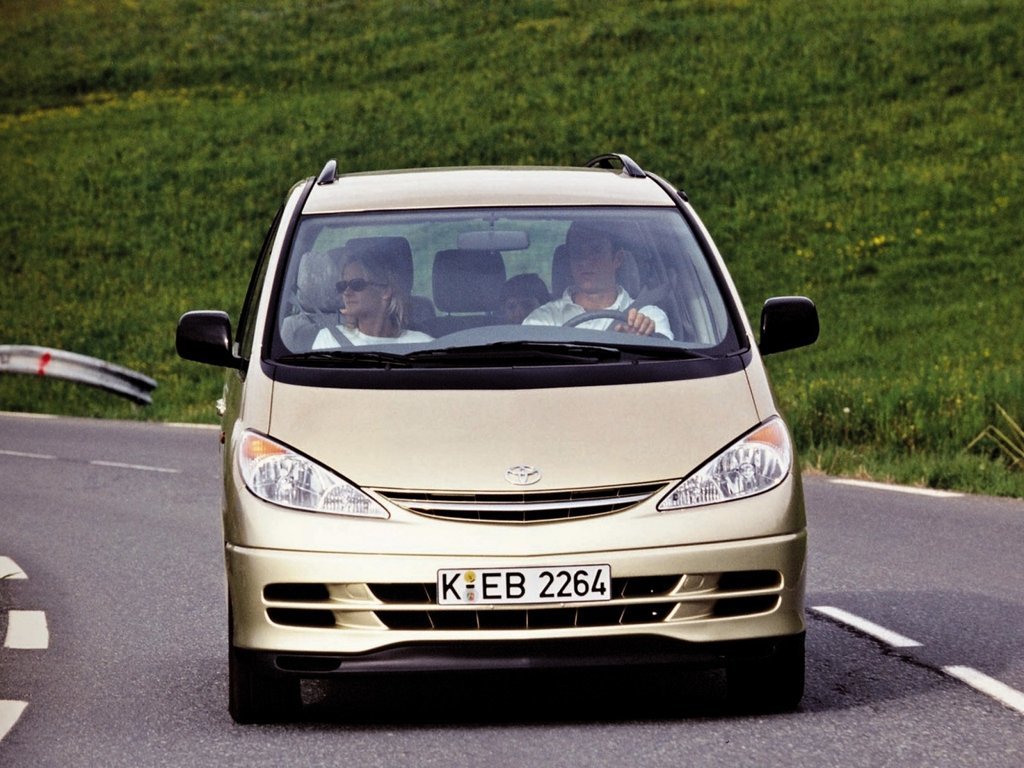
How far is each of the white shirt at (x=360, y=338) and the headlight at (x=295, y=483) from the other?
0.69m

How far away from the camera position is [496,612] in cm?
668

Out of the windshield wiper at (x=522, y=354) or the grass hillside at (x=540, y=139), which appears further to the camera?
the grass hillside at (x=540, y=139)

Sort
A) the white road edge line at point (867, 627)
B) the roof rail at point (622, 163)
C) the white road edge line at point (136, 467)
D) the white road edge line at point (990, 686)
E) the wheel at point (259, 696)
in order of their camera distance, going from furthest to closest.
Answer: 1. the white road edge line at point (136, 467)
2. the roof rail at point (622, 163)
3. the white road edge line at point (867, 627)
4. the white road edge line at point (990, 686)
5. the wheel at point (259, 696)

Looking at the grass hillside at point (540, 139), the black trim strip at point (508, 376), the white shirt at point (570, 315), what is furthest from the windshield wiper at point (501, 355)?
the grass hillside at point (540, 139)

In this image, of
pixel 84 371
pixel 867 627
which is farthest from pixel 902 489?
pixel 84 371

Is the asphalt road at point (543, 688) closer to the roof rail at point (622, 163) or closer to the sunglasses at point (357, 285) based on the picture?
the sunglasses at point (357, 285)

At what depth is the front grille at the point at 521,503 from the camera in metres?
6.66

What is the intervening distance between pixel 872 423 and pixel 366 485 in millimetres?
11413

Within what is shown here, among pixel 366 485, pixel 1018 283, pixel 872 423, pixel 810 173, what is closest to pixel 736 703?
pixel 366 485

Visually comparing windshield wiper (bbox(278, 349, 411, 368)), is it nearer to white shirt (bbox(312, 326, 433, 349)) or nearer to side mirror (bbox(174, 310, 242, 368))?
white shirt (bbox(312, 326, 433, 349))

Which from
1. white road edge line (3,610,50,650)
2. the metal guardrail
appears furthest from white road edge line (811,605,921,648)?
the metal guardrail

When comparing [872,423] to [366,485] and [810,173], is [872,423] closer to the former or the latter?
[366,485]

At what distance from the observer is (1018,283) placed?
108 feet

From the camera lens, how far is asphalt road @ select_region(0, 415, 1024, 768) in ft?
21.9
